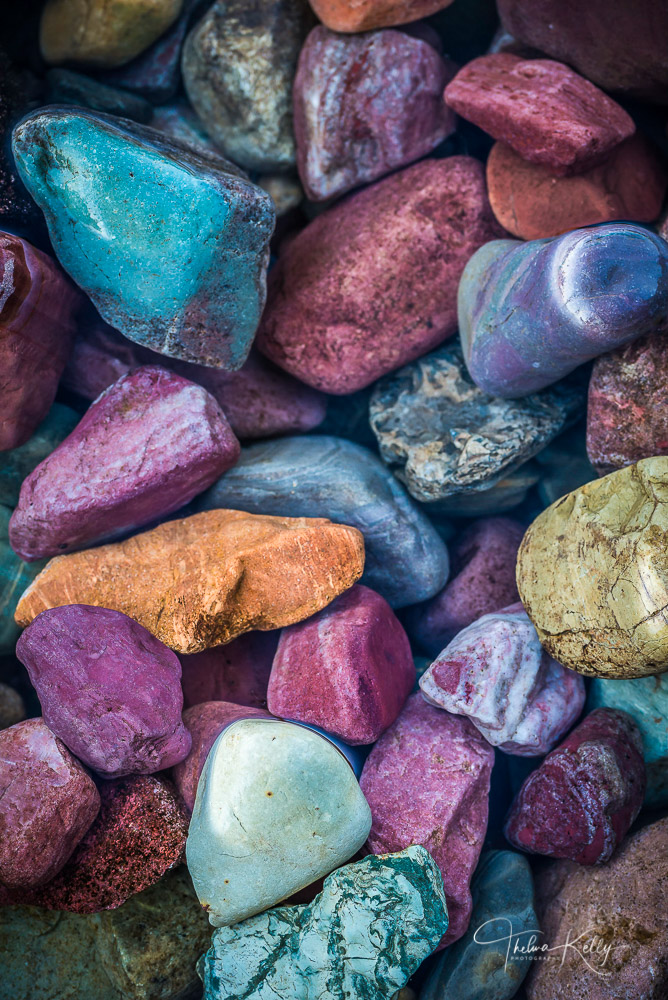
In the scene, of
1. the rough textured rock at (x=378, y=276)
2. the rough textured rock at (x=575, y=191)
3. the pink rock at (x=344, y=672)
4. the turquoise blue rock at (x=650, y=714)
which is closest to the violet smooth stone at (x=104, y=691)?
the pink rock at (x=344, y=672)

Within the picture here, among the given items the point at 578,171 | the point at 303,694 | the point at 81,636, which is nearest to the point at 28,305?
the point at 81,636

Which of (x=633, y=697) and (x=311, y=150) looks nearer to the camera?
(x=633, y=697)

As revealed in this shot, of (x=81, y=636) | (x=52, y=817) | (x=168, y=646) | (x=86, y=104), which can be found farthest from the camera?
(x=86, y=104)

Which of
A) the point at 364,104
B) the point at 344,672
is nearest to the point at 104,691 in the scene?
the point at 344,672

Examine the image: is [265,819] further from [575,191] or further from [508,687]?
[575,191]

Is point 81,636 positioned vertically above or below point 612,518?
above

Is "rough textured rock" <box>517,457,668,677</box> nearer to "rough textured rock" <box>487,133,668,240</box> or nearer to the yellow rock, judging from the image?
"rough textured rock" <box>487,133,668,240</box>

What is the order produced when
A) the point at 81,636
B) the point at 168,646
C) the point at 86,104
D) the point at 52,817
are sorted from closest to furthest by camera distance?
1. the point at 52,817
2. the point at 81,636
3. the point at 168,646
4. the point at 86,104

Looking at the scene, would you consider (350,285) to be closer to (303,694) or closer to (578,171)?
(578,171)
